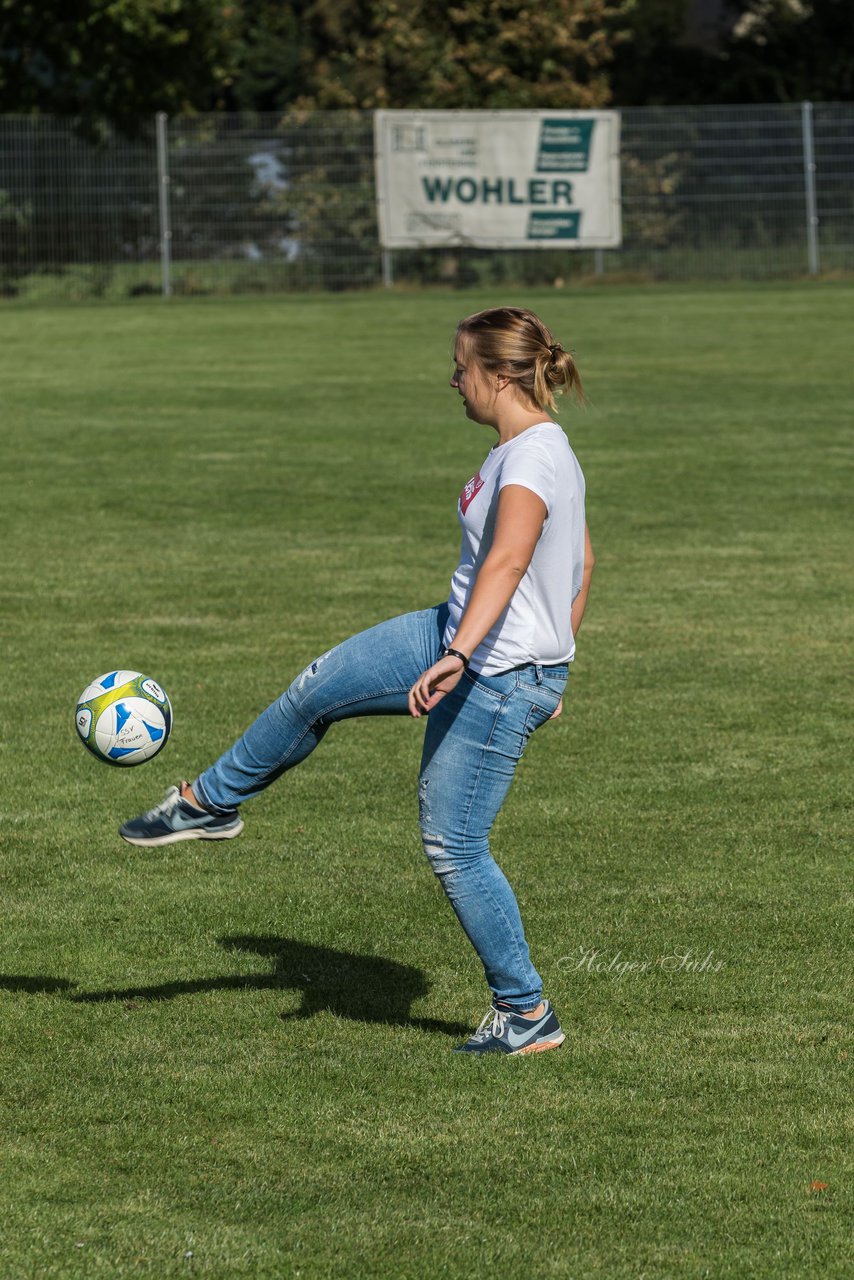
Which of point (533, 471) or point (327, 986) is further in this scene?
point (327, 986)

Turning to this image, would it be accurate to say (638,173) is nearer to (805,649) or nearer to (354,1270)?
(805,649)

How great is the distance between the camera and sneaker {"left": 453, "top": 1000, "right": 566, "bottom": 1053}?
5.47m

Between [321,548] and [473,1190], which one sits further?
[321,548]

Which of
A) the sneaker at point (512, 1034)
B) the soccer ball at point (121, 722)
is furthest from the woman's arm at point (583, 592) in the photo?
the soccer ball at point (121, 722)

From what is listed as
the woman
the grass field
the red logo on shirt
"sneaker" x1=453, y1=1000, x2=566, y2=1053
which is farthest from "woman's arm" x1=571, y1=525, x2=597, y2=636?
the grass field

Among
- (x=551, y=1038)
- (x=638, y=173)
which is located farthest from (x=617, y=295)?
(x=551, y=1038)

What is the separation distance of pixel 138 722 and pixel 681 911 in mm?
2051

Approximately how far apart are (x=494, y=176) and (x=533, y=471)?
26.7 m

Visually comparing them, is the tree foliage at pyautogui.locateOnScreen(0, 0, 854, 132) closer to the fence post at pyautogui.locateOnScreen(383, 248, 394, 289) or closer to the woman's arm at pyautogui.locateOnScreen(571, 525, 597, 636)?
the fence post at pyautogui.locateOnScreen(383, 248, 394, 289)

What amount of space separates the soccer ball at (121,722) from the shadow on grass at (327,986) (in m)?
0.73

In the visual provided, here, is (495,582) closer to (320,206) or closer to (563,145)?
(320,206)

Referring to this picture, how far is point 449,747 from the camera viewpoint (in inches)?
206

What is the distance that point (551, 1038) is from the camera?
5.54 m

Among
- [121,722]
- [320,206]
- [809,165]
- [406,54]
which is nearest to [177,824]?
[121,722]
